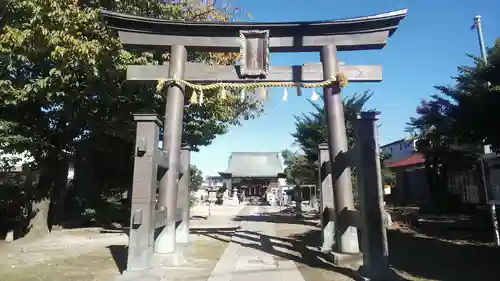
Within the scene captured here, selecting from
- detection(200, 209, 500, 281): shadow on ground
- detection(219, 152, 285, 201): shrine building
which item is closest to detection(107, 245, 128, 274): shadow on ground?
detection(200, 209, 500, 281): shadow on ground

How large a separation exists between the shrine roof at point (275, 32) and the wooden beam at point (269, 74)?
0.55m

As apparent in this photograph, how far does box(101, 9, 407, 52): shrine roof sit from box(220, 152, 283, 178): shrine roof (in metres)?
36.7

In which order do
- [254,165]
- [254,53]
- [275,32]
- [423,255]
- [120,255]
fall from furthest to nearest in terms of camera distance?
1. [254,165]
2. [120,255]
3. [275,32]
4. [254,53]
5. [423,255]

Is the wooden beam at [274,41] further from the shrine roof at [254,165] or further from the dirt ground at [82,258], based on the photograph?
the shrine roof at [254,165]

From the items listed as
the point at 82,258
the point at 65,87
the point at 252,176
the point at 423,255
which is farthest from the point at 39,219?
the point at 252,176

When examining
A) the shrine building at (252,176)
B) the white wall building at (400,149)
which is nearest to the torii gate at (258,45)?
the white wall building at (400,149)

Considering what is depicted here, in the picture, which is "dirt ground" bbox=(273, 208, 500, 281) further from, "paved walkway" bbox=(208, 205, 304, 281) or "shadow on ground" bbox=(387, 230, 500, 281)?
"paved walkway" bbox=(208, 205, 304, 281)

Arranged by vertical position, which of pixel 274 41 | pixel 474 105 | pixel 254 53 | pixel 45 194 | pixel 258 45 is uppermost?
pixel 274 41

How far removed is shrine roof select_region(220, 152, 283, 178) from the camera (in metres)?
45.5

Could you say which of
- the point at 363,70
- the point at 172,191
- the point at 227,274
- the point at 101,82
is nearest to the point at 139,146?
the point at 172,191

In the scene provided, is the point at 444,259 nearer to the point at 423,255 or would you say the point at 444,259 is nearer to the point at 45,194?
the point at 423,255

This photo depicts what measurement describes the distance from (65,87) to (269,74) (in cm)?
668

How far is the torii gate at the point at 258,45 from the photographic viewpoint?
26.4ft

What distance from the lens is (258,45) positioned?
8297mm
